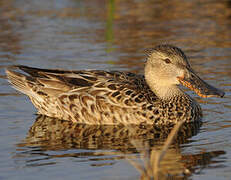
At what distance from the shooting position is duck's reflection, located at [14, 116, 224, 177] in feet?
23.4

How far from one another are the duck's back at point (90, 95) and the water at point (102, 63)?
0.82 ft

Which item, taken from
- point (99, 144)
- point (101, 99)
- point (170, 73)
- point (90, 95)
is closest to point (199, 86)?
point (170, 73)

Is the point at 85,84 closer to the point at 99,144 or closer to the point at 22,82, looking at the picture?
the point at 22,82

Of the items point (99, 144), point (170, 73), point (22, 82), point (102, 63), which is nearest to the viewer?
point (99, 144)

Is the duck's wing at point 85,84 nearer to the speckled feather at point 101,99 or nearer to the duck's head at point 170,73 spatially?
the speckled feather at point 101,99

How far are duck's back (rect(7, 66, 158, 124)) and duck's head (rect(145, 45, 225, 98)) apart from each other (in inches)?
8.2

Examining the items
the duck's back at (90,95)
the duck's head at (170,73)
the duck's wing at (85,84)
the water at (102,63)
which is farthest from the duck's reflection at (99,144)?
the duck's head at (170,73)

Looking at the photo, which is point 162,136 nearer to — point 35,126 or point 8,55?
point 35,126

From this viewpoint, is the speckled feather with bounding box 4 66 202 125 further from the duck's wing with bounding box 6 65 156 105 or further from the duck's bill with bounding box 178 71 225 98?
the duck's bill with bounding box 178 71 225 98

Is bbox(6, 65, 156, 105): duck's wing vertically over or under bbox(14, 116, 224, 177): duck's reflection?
over

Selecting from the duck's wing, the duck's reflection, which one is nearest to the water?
the duck's reflection

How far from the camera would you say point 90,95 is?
9258mm

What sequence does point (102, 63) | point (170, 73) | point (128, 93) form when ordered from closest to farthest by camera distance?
point (128, 93) → point (170, 73) → point (102, 63)

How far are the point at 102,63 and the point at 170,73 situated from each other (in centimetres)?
348
